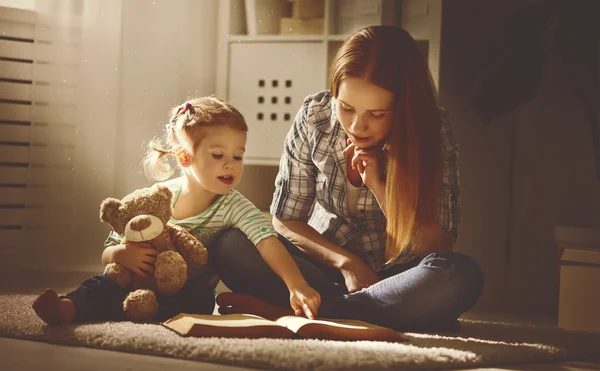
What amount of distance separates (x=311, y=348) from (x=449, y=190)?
465 mm

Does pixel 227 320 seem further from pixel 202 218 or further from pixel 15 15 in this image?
pixel 15 15

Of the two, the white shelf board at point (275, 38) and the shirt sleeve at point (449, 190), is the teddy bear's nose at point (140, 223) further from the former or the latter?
the white shelf board at point (275, 38)

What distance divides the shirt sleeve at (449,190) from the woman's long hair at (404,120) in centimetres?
3

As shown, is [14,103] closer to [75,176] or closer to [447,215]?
[75,176]

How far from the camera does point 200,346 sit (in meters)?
1.12

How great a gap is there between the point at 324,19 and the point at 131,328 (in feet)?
3.83

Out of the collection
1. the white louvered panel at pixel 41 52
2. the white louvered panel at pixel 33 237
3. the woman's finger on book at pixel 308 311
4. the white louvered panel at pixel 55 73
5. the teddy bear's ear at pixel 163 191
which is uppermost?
the white louvered panel at pixel 41 52

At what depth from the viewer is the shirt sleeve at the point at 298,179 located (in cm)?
153

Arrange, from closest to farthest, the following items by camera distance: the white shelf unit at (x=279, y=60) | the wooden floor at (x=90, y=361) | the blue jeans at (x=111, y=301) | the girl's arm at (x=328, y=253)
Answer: the wooden floor at (x=90, y=361) < the blue jeans at (x=111, y=301) < the girl's arm at (x=328, y=253) < the white shelf unit at (x=279, y=60)

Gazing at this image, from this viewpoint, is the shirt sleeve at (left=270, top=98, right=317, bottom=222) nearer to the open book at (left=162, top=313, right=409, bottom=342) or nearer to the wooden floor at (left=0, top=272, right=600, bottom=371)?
the open book at (left=162, top=313, right=409, bottom=342)

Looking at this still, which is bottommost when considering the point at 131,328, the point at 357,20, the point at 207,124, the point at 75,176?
the point at 131,328

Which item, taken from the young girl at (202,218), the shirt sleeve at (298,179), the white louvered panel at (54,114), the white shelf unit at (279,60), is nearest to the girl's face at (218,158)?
the young girl at (202,218)

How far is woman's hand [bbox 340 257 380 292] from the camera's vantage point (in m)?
1.42

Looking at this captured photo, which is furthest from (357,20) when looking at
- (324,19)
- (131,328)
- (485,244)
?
(131,328)
